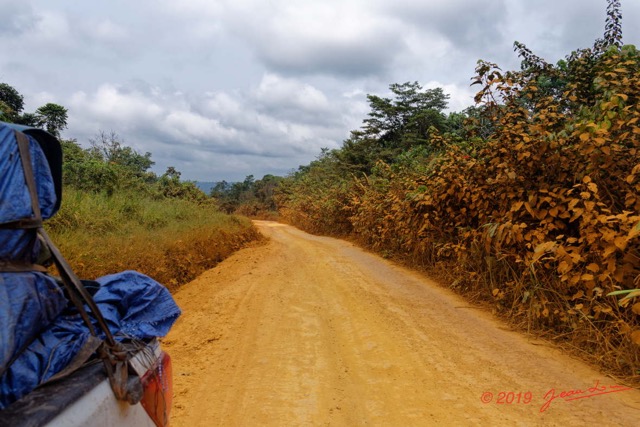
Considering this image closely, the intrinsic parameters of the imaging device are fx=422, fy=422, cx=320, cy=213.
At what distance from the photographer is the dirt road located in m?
3.28

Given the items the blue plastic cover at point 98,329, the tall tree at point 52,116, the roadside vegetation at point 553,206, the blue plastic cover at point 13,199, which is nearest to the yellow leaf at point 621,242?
the roadside vegetation at point 553,206

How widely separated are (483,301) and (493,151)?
2257 millimetres

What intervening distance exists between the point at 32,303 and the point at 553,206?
5.39m

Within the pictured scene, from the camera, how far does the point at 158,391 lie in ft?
5.34

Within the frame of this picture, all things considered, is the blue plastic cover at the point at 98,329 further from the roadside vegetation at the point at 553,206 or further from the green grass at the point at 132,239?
the green grass at the point at 132,239

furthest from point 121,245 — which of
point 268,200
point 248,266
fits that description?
point 268,200

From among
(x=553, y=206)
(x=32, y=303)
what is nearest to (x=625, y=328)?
(x=553, y=206)

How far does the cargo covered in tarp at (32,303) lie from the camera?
1321 mm

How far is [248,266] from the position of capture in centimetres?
→ 933

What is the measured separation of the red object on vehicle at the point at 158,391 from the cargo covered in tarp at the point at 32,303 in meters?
0.15

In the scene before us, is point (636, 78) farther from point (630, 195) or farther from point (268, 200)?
point (268, 200)

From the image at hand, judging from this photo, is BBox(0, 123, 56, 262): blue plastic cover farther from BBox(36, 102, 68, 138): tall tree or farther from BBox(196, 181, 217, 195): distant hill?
BBox(196, 181, 217, 195): distant hill

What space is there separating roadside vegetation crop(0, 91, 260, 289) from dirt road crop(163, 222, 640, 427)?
111 cm

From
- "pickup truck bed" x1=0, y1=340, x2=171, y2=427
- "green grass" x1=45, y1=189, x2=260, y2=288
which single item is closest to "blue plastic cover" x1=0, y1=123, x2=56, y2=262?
"pickup truck bed" x1=0, y1=340, x2=171, y2=427
